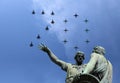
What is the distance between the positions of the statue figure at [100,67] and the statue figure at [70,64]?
1.94 feet

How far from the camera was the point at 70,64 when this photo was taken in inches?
1489

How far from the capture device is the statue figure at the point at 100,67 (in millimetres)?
36500

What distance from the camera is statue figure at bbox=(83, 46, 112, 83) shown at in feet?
120

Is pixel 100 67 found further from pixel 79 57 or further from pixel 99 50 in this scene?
pixel 79 57

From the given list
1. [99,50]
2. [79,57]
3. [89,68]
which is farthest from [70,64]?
[89,68]

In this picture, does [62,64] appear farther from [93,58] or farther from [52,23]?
[52,23]

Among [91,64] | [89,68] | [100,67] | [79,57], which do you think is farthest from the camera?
[79,57]

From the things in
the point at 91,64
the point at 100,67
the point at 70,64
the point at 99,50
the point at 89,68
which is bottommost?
the point at 89,68

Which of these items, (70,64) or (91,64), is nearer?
(91,64)

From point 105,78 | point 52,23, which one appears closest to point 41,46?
point 105,78

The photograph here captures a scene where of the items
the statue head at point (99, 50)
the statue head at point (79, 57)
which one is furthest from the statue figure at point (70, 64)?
the statue head at point (99, 50)

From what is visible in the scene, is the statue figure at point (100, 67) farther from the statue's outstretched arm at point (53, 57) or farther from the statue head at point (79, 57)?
the statue's outstretched arm at point (53, 57)

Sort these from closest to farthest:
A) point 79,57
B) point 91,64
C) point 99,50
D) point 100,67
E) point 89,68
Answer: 1. point 89,68
2. point 91,64
3. point 100,67
4. point 99,50
5. point 79,57

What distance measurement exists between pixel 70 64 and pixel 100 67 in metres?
1.48
